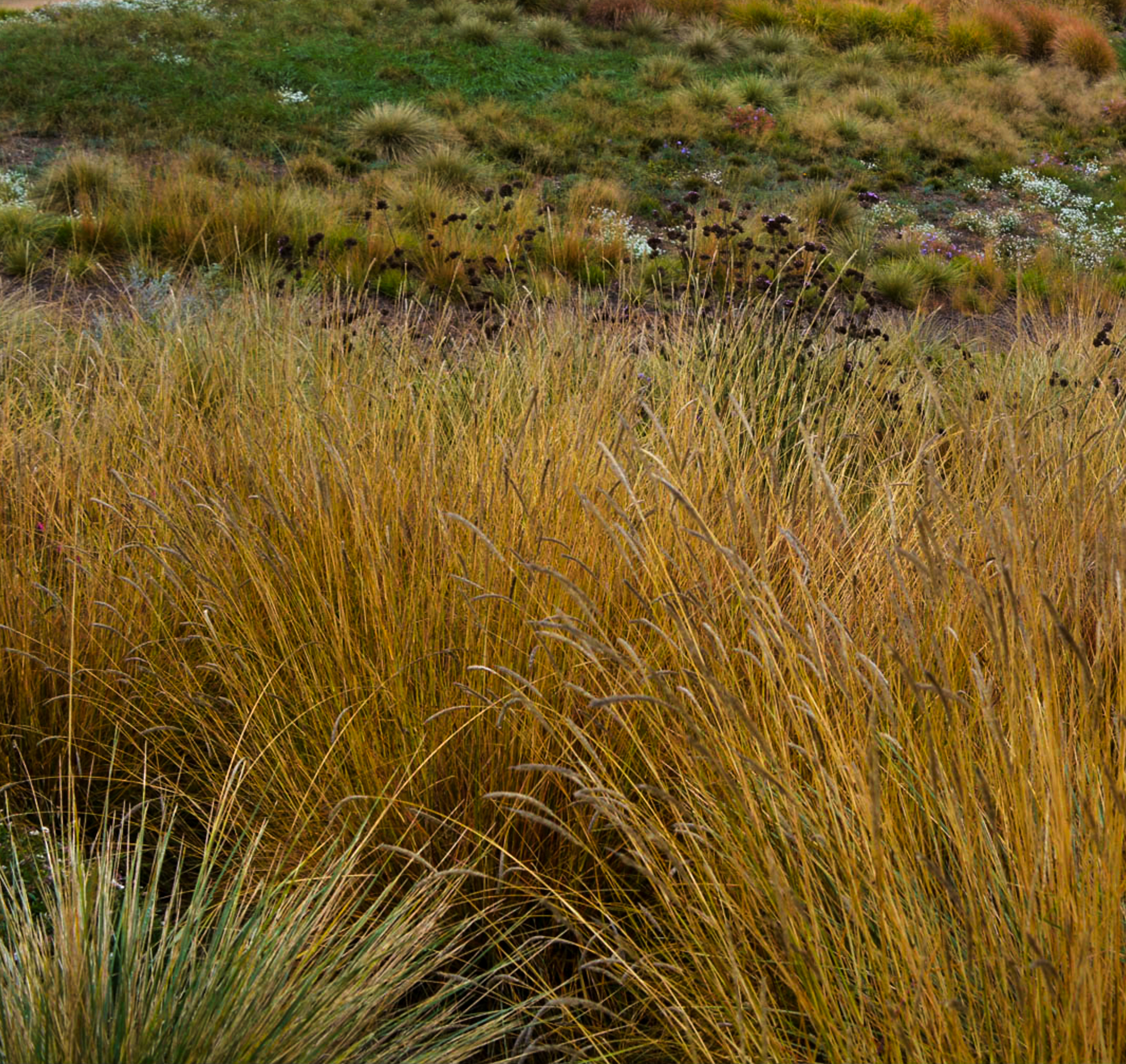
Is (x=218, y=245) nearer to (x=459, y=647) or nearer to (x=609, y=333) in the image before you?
(x=609, y=333)

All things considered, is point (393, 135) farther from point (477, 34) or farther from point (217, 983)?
point (217, 983)

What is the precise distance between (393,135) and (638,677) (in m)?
9.89

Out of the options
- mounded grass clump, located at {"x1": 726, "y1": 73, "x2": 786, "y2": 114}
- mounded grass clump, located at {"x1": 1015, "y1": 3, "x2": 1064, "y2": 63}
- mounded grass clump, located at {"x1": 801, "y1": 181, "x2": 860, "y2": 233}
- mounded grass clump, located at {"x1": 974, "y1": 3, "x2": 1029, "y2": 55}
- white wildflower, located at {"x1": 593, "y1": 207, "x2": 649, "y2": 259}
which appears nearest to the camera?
white wildflower, located at {"x1": 593, "y1": 207, "x2": 649, "y2": 259}

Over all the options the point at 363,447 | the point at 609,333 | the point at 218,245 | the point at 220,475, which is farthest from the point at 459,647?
the point at 218,245

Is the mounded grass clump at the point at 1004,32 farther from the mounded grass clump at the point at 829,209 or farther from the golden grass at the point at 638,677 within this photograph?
the golden grass at the point at 638,677

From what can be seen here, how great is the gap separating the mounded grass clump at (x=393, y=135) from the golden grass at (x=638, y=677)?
24.9 ft

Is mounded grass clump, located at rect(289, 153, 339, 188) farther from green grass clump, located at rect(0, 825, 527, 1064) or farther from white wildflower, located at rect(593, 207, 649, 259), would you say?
green grass clump, located at rect(0, 825, 527, 1064)

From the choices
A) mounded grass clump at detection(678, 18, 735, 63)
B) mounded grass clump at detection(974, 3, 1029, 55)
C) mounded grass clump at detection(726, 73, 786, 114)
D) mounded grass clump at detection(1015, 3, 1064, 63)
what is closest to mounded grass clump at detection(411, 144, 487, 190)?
mounded grass clump at detection(726, 73, 786, 114)

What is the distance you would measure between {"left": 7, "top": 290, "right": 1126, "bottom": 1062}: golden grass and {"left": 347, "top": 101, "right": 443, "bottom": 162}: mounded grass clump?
760 centimetres

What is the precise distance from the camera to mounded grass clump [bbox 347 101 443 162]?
10305 mm

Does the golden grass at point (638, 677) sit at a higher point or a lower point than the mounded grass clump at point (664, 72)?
lower

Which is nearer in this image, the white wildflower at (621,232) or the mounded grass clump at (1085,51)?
the white wildflower at (621,232)

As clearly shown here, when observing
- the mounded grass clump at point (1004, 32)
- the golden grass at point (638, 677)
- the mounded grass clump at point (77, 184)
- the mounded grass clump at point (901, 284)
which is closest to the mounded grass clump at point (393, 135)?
the mounded grass clump at point (77, 184)

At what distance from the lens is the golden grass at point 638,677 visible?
121 centimetres
